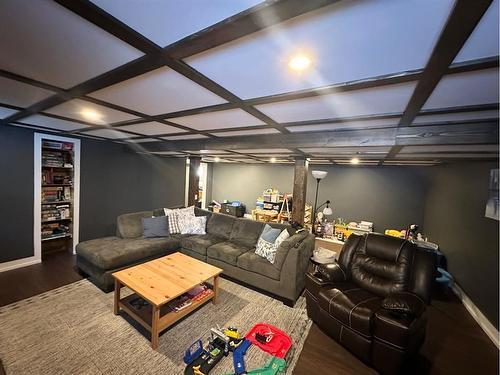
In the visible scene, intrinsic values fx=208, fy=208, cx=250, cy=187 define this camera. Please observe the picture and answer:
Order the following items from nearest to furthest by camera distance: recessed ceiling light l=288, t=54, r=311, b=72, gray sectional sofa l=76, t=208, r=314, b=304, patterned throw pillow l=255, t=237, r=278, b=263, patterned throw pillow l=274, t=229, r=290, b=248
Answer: recessed ceiling light l=288, t=54, r=311, b=72, gray sectional sofa l=76, t=208, r=314, b=304, patterned throw pillow l=255, t=237, r=278, b=263, patterned throw pillow l=274, t=229, r=290, b=248

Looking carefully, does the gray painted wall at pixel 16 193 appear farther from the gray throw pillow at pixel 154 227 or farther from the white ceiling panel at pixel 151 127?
the white ceiling panel at pixel 151 127

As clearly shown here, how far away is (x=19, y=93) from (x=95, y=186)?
2792mm

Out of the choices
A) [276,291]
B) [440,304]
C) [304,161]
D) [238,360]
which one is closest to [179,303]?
[238,360]

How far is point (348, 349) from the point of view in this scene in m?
1.98

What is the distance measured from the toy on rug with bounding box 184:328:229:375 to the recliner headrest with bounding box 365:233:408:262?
186 centimetres

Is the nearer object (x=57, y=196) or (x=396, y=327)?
(x=396, y=327)

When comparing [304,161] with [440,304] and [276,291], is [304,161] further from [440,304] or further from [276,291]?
[440,304]

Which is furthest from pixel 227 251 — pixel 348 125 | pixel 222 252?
pixel 348 125

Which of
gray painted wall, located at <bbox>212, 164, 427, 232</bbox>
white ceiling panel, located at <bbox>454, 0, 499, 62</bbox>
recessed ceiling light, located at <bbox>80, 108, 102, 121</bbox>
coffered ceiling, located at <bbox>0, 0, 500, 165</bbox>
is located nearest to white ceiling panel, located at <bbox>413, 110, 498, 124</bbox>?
coffered ceiling, located at <bbox>0, 0, 500, 165</bbox>

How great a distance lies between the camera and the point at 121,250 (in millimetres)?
2910

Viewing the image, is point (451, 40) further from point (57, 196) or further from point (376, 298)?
point (57, 196)

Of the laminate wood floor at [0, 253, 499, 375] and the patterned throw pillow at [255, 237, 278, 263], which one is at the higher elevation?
the patterned throw pillow at [255, 237, 278, 263]

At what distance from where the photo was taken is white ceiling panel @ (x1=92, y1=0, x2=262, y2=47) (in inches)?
28.7

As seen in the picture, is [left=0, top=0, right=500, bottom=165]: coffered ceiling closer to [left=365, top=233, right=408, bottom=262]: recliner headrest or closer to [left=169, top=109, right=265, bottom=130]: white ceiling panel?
[left=169, top=109, right=265, bottom=130]: white ceiling panel
